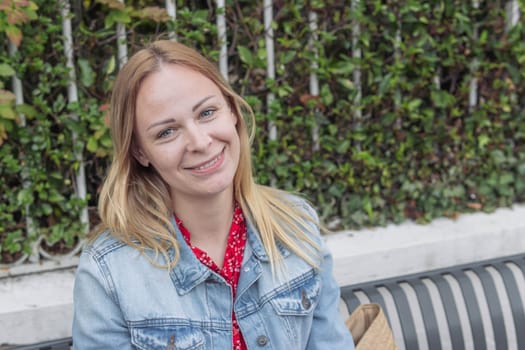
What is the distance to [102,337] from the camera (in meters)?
1.66

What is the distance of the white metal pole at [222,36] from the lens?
2.45m

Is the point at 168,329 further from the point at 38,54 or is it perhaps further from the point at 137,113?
the point at 38,54

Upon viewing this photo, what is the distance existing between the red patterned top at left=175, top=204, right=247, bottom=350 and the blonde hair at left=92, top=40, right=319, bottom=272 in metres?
0.04

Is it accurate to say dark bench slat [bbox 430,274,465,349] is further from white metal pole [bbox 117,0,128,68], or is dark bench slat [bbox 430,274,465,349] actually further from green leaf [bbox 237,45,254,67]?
white metal pole [bbox 117,0,128,68]

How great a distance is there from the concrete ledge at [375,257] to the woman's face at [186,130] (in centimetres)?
85

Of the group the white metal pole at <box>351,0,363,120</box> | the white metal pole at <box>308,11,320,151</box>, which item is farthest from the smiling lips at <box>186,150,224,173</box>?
the white metal pole at <box>351,0,363,120</box>

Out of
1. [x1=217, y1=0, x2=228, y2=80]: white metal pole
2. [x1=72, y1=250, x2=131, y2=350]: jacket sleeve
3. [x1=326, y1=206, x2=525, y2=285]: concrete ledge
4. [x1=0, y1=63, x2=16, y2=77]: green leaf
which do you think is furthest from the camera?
[x1=326, y1=206, x2=525, y2=285]: concrete ledge

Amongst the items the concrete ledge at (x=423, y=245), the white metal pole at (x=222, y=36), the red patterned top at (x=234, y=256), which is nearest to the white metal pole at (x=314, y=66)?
the white metal pole at (x=222, y=36)

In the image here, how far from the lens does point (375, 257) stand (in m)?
2.71

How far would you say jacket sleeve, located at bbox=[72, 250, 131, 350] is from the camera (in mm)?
1659

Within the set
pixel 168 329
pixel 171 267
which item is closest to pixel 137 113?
pixel 171 267

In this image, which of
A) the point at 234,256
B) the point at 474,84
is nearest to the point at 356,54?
→ the point at 474,84

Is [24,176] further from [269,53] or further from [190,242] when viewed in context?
[269,53]

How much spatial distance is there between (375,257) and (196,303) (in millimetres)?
1131
